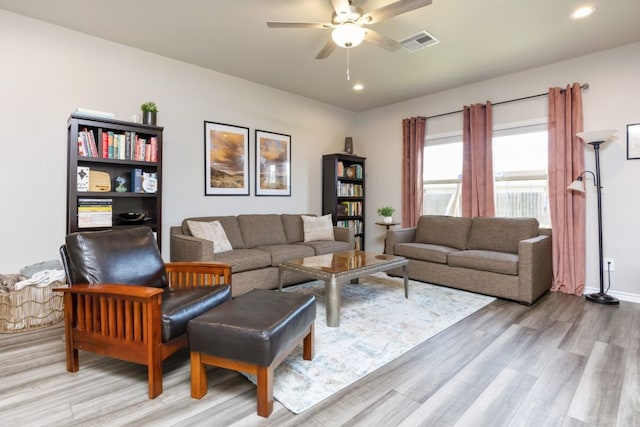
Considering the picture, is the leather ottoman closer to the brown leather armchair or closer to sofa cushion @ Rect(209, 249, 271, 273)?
the brown leather armchair

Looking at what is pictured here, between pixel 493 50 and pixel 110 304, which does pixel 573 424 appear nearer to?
pixel 110 304

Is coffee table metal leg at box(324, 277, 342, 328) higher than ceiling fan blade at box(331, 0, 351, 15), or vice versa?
ceiling fan blade at box(331, 0, 351, 15)

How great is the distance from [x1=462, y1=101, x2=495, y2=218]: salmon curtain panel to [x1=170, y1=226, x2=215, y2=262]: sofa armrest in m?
3.42

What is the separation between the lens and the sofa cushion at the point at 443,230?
13.9ft

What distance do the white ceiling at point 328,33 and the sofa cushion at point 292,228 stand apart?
1.88 meters

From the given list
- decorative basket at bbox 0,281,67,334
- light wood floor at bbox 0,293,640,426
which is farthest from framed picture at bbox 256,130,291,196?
light wood floor at bbox 0,293,640,426

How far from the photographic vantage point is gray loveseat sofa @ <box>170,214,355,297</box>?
326 cm

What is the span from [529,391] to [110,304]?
233 cm

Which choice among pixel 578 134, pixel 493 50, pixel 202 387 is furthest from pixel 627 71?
pixel 202 387

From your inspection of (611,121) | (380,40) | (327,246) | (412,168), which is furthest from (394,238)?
(611,121)

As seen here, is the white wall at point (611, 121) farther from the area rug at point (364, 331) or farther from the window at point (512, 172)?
the area rug at point (364, 331)

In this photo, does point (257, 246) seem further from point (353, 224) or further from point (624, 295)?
point (624, 295)

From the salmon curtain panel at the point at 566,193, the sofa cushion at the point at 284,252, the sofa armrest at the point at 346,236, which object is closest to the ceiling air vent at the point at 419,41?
the salmon curtain panel at the point at 566,193

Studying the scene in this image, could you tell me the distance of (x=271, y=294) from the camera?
6.71ft
